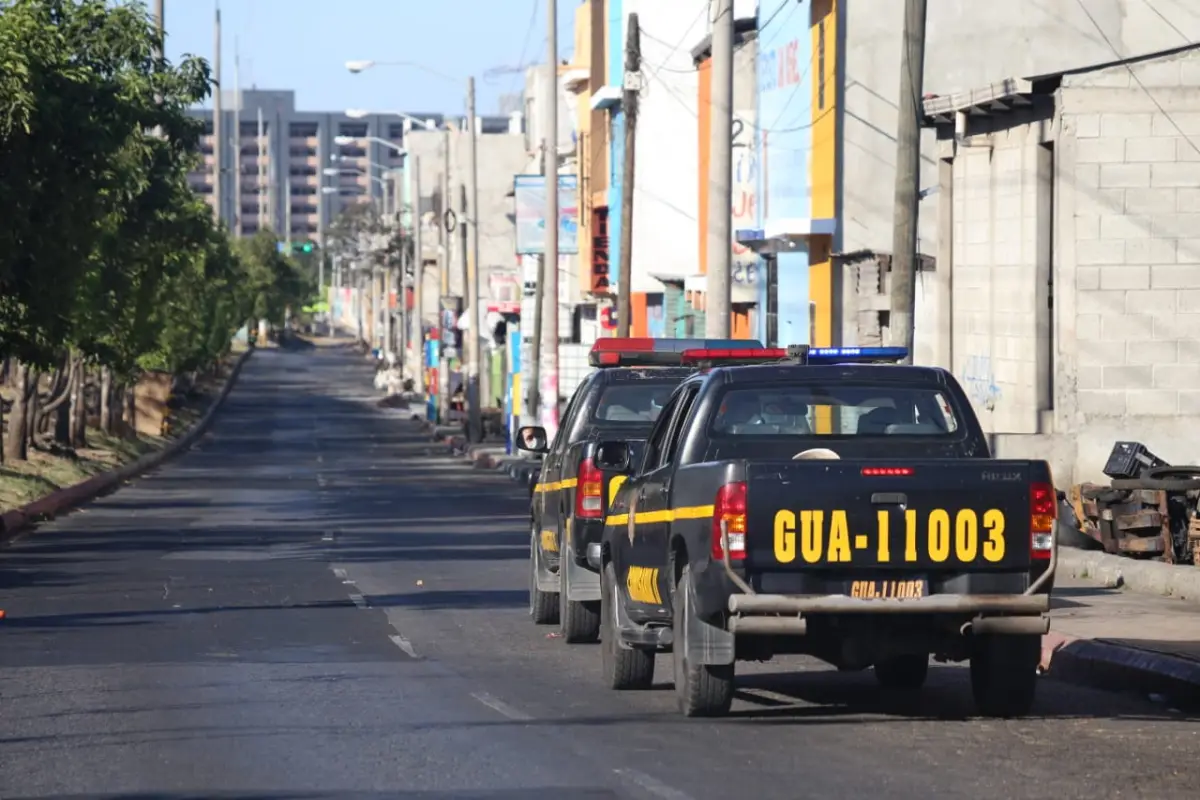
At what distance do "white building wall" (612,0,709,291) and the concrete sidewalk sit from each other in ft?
133

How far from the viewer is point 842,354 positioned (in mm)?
12914

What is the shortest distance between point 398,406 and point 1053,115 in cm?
6937

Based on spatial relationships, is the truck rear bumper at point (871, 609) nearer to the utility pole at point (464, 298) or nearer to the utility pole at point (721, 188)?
the utility pole at point (721, 188)

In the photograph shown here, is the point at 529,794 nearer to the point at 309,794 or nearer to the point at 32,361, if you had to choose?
the point at 309,794

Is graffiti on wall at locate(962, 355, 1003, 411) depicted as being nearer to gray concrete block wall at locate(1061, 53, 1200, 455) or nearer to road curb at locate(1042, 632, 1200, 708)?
gray concrete block wall at locate(1061, 53, 1200, 455)

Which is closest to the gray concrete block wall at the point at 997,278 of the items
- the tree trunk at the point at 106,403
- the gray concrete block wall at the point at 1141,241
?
the gray concrete block wall at the point at 1141,241

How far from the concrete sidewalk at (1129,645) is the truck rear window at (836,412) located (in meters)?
2.00

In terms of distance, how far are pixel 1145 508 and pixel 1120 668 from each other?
648cm

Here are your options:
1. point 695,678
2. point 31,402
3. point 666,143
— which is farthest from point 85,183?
point 666,143

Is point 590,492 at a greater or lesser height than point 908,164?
lesser

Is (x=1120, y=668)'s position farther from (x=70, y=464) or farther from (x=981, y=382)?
(x=70, y=464)

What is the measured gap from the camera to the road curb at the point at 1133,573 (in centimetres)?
1650

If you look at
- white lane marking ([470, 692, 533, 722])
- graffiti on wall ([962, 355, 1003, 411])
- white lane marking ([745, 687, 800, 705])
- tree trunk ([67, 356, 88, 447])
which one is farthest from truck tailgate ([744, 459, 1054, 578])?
tree trunk ([67, 356, 88, 447])

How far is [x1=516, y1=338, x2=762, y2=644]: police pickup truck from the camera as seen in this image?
48.8ft
